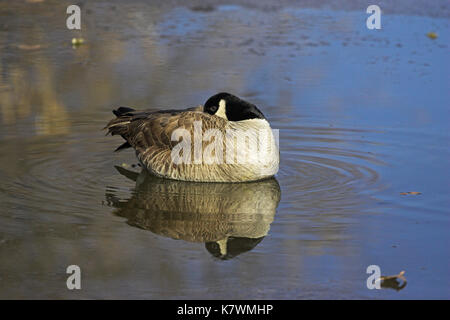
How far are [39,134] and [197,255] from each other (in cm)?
386

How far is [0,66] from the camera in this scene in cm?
1180

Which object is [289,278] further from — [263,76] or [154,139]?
[263,76]

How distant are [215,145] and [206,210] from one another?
3.23 ft

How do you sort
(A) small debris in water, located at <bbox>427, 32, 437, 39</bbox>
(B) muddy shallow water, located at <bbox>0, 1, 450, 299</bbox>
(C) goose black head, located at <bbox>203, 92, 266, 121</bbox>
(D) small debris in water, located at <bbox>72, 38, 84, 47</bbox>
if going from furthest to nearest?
(A) small debris in water, located at <bbox>427, 32, 437, 39</bbox> < (D) small debris in water, located at <bbox>72, 38, 84, 47</bbox> < (C) goose black head, located at <bbox>203, 92, 266, 121</bbox> < (B) muddy shallow water, located at <bbox>0, 1, 450, 299</bbox>

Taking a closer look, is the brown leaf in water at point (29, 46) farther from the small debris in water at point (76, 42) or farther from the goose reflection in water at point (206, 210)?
the goose reflection in water at point (206, 210)

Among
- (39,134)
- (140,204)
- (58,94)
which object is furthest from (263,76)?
(140,204)

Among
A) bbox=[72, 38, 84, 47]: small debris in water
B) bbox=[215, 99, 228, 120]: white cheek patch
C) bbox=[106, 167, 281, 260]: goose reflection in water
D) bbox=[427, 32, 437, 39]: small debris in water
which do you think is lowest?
bbox=[106, 167, 281, 260]: goose reflection in water

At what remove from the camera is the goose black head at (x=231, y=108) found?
25.1ft

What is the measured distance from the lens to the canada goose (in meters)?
7.43

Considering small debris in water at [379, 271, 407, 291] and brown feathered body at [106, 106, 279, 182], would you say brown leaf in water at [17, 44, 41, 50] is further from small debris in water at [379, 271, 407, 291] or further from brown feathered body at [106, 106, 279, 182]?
small debris in water at [379, 271, 407, 291]

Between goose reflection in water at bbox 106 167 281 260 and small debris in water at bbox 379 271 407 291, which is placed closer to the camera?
small debris in water at bbox 379 271 407 291

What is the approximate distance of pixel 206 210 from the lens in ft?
21.9

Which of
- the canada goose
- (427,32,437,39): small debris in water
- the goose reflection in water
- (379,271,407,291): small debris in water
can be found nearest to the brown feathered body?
the canada goose

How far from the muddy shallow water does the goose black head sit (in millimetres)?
654
